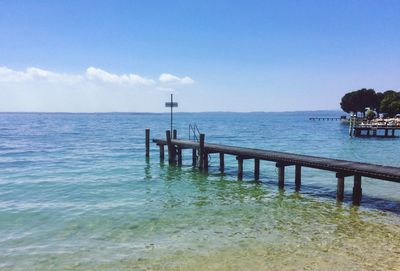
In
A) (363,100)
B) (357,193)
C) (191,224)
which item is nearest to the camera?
(191,224)

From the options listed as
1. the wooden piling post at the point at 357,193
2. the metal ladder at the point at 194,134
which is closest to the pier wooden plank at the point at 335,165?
the wooden piling post at the point at 357,193

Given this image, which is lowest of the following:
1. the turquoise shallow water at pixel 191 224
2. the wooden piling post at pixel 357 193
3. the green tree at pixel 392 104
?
the turquoise shallow water at pixel 191 224

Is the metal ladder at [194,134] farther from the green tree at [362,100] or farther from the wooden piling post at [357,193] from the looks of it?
the green tree at [362,100]

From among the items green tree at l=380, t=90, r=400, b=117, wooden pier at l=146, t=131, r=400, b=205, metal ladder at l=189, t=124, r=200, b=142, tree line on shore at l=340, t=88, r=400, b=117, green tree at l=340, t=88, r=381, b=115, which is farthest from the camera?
green tree at l=340, t=88, r=381, b=115

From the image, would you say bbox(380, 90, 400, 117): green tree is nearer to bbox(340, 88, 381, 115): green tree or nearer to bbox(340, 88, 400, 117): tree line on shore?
bbox(340, 88, 400, 117): tree line on shore

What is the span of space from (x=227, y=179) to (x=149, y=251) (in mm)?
11949

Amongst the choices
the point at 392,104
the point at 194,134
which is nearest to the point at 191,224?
the point at 194,134

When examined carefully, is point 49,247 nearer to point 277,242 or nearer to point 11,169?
point 277,242

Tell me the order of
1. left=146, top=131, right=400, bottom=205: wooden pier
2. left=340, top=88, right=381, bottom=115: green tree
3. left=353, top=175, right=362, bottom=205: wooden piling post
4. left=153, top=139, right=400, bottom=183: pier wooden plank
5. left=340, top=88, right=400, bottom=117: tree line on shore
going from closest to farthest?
left=153, top=139, right=400, bottom=183: pier wooden plank, left=146, top=131, right=400, bottom=205: wooden pier, left=353, top=175, right=362, bottom=205: wooden piling post, left=340, top=88, right=400, bottom=117: tree line on shore, left=340, top=88, right=381, bottom=115: green tree

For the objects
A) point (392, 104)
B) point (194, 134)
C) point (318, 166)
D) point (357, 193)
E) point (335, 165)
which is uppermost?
point (392, 104)

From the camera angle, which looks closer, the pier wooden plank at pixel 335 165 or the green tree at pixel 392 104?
the pier wooden plank at pixel 335 165

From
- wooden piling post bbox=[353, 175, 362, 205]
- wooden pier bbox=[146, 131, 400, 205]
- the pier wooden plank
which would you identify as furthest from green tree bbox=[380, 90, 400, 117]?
wooden piling post bbox=[353, 175, 362, 205]

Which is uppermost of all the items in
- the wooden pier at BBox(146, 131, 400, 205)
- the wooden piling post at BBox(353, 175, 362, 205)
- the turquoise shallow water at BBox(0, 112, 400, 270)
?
the wooden pier at BBox(146, 131, 400, 205)

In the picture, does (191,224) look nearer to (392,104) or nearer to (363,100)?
(392,104)
